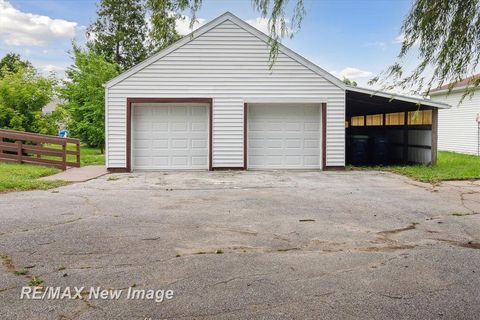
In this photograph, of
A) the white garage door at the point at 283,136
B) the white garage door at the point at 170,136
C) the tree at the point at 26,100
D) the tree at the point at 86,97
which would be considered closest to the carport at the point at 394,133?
the white garage door at the point at 283,136

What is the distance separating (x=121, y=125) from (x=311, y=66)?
21.0ft

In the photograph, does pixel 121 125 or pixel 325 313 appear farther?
pixel 121 125

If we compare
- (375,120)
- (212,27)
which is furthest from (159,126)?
(375,120)

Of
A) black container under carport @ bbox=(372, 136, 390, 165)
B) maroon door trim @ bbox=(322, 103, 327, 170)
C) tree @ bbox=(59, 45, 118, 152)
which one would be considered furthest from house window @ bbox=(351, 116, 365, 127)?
tree @ bbox=(59, 45, 118, 152)

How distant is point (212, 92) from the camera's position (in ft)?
43.4

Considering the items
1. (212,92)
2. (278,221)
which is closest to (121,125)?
(212,92)

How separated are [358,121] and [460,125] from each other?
6.15 meters

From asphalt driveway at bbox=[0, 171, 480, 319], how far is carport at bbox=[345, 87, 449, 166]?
6.23 meters

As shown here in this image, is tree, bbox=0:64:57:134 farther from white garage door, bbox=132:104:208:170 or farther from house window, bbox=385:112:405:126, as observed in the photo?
house window, bbox=385:112:405:126

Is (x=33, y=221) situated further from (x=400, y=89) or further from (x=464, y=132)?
(x=464, y=132)

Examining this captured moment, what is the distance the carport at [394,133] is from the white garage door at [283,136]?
5.83ft

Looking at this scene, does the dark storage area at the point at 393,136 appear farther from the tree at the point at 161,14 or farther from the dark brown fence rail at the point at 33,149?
the tree at the point at 161,14

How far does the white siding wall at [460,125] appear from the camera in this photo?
20156 mm

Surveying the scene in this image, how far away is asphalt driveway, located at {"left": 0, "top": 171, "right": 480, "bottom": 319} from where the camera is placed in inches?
121
